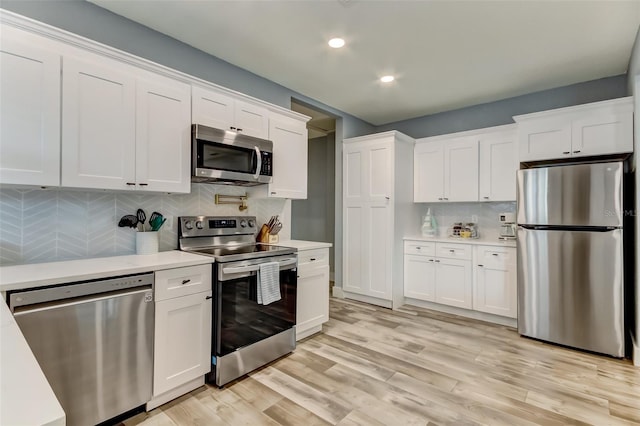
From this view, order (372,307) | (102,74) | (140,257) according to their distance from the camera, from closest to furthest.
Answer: (102,74) < (140,257) < (372,307)

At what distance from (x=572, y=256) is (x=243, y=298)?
9.59 feet

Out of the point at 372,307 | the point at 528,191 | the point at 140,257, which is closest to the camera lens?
the point at 140,257

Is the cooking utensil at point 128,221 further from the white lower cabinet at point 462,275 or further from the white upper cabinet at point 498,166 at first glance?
the white upper cabinet at point 498,166

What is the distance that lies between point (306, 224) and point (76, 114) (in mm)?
4648

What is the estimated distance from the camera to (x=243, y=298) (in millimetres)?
2402

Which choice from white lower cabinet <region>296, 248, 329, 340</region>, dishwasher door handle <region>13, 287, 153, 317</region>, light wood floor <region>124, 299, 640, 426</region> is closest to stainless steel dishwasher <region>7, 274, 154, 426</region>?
dishwasher door handle <region>13, 287, 153, 317</region>

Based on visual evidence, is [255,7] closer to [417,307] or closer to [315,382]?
[315,382]

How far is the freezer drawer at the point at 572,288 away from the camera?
8.97 feet

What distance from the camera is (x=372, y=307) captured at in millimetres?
4188

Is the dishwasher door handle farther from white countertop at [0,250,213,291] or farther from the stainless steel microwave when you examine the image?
the stainless steel microwave

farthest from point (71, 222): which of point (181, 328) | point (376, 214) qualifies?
point (376, 214)

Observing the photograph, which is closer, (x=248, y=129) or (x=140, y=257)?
(x=140, y=257)

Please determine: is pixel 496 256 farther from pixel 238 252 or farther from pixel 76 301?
pixel 76 301

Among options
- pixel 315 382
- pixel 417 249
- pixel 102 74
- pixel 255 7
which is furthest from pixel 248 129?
pixel 417 249
